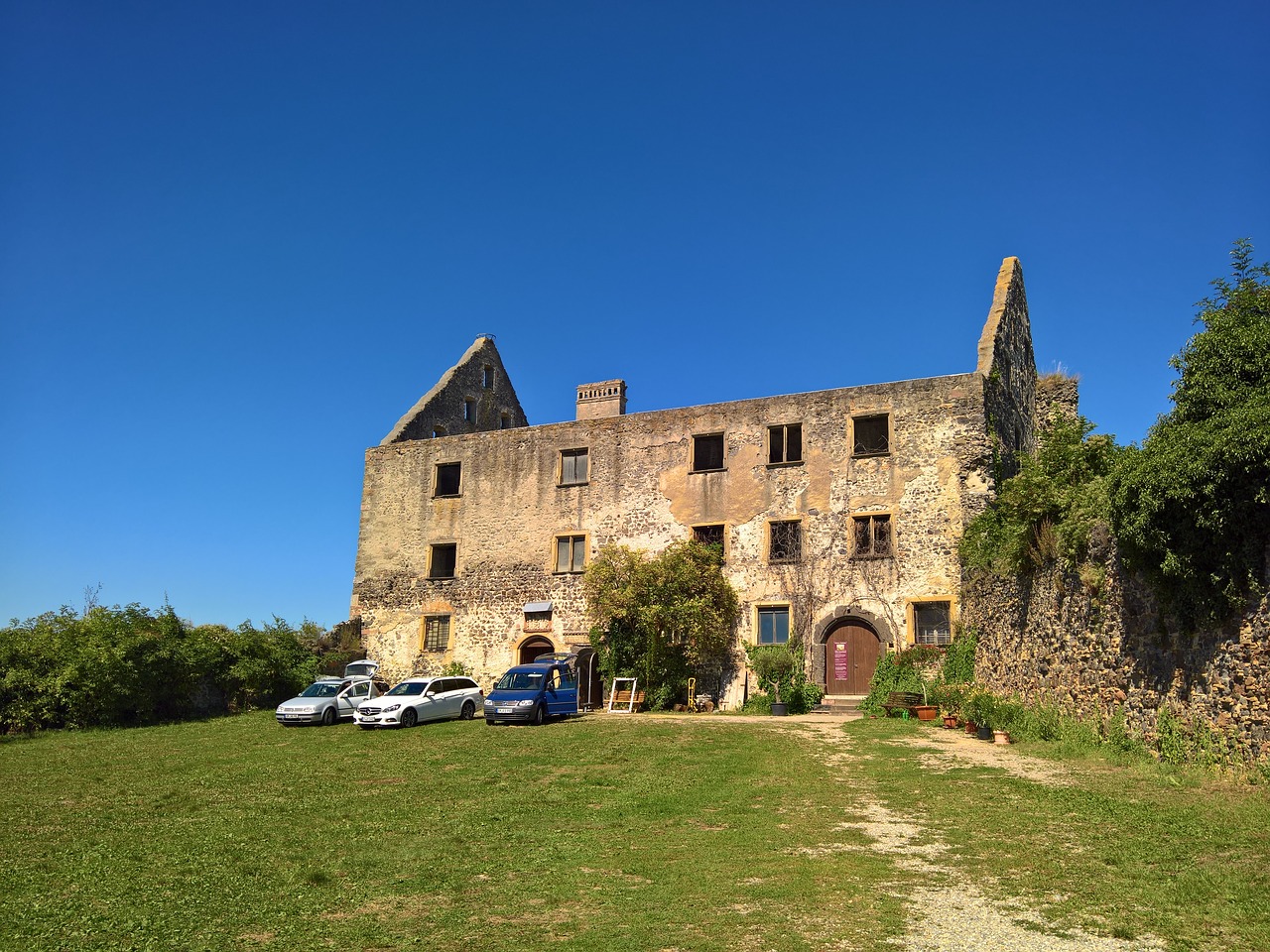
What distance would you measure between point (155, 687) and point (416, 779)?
577 inches

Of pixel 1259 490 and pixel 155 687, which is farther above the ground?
pixel 1259 490

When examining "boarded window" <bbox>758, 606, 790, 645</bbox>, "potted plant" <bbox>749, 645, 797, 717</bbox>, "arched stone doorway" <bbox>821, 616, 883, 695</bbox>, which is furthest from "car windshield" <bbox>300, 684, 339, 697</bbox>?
"arched stone doorway" <bbox>821, 616, 883, 695</bbox>

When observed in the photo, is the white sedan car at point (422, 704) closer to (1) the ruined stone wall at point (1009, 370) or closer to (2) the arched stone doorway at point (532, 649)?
(2) the arched stone doorway at point (532, 649)

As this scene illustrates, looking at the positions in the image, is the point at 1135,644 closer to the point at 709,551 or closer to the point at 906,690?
the point at 906,690

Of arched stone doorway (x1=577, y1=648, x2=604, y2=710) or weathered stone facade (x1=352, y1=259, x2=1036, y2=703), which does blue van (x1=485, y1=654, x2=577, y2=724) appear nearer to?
arched stone doorway (x1=577, y1=648, x2=604, y2=710)

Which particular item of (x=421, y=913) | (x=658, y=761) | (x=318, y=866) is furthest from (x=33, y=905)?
(x=658, y=761)

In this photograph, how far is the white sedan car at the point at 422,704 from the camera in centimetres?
2228

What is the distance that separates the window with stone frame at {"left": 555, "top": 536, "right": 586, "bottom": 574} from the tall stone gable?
832 cm

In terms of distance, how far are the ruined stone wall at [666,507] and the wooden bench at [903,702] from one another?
2316 mm

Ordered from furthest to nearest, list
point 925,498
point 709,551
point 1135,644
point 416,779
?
point 709,551 < point 925,498 < point 416,779 < point 1135,644

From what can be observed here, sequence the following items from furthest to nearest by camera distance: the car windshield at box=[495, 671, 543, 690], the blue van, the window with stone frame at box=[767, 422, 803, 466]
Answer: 1. the window with stone frame at box=[767, 422, 803, 466]
2. the car windshield at box=[495, 671, 543, 690]
3. the blue van

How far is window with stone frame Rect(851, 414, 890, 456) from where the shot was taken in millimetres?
26016

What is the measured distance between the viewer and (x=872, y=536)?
83.4ft

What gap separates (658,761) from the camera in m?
15.9
